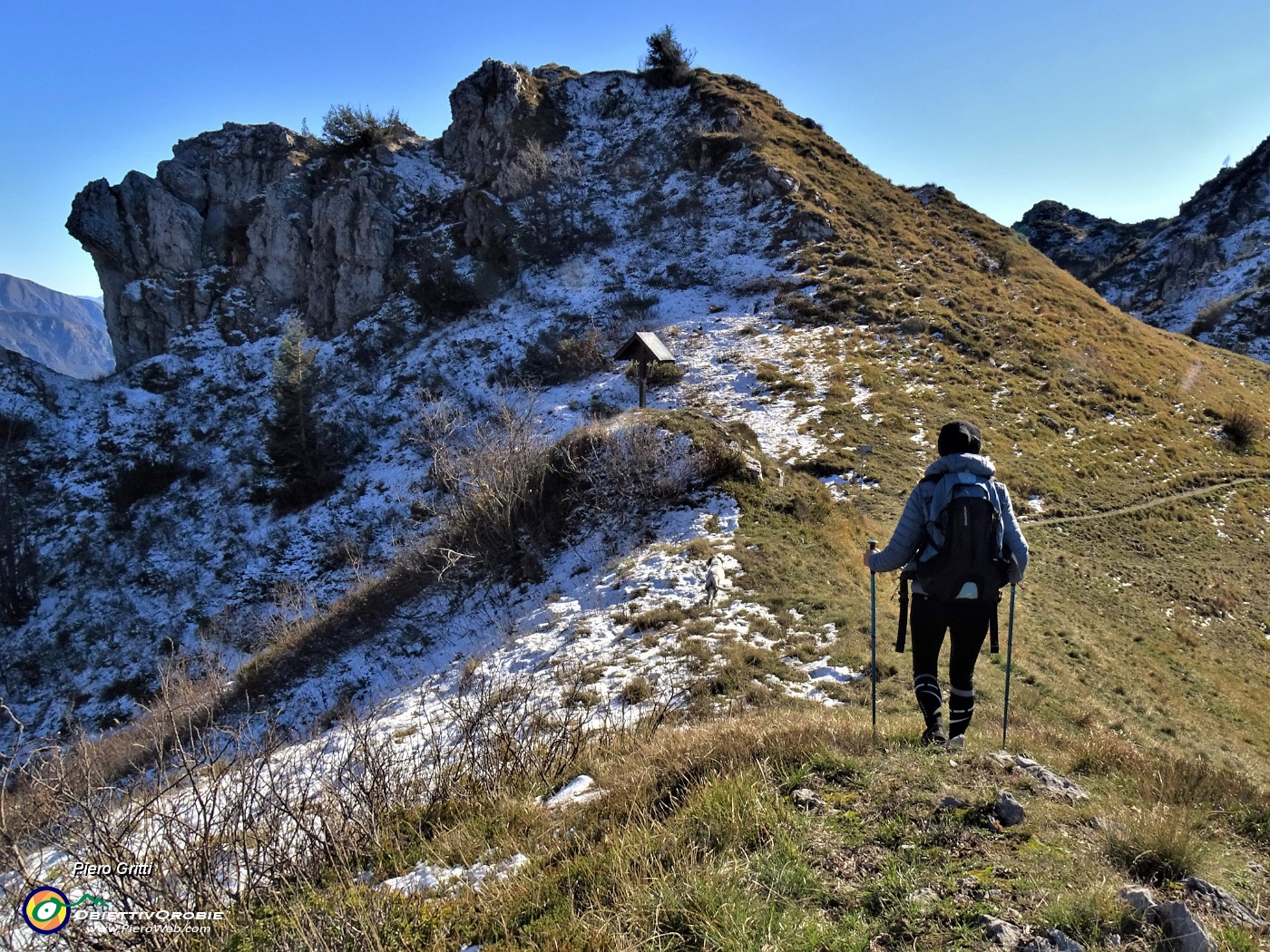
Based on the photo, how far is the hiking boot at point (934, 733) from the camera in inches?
182

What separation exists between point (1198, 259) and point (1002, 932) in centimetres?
7750

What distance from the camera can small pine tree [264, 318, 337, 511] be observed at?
23.1 m

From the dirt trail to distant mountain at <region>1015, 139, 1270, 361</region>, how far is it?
31.0m

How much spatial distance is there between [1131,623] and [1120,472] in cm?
845

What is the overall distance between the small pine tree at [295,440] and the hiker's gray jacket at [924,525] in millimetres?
22904

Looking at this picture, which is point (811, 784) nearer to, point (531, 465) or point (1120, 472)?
point (531, 465)

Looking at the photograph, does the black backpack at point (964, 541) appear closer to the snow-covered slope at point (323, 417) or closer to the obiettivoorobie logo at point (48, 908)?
the obiettivoorobie logo at point (48, 908)

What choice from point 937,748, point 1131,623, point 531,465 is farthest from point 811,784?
point 1131,623

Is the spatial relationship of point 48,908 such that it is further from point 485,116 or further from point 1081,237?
point 1081,237

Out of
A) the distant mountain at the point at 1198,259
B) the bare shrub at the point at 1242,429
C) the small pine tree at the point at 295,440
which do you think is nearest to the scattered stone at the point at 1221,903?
the small pine tree at the point at 295,440

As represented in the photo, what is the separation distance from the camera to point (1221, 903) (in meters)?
2.61

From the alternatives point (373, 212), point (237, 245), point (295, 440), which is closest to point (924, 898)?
point (295, 440)

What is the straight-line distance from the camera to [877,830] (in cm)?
330
